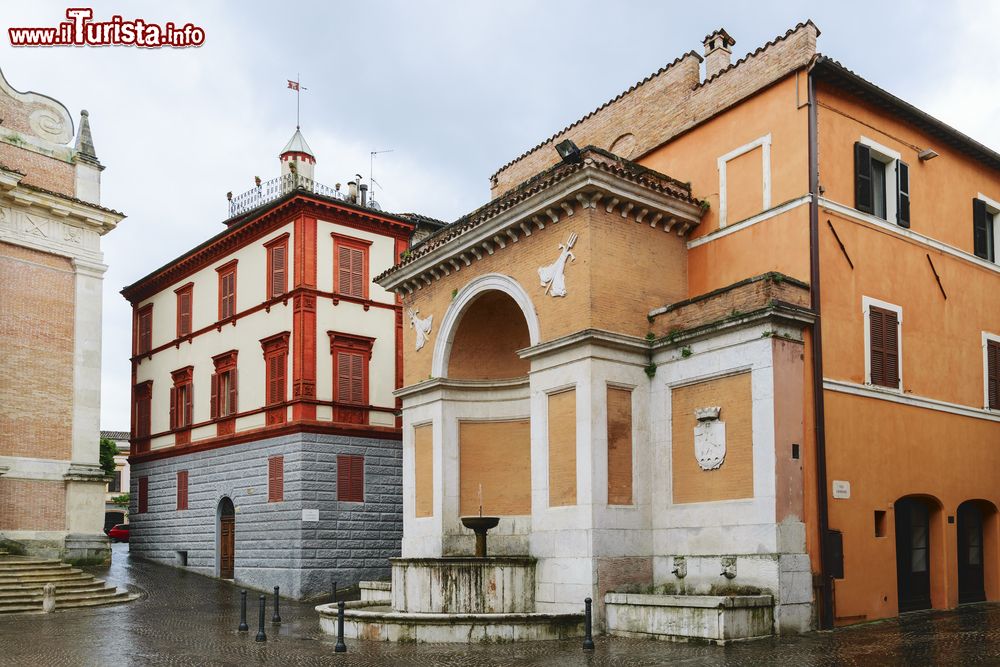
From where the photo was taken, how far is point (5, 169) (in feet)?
96.7

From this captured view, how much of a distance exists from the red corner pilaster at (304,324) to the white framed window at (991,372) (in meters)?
17.9

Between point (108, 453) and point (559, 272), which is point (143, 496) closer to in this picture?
point (559, 272)

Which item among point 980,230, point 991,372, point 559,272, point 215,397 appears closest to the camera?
point 559,272

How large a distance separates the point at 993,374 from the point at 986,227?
3478 millimetres

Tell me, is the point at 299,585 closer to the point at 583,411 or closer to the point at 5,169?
the point at 583,411

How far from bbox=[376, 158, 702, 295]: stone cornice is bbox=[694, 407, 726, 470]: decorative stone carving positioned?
4211mm

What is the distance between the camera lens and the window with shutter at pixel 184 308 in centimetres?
3491

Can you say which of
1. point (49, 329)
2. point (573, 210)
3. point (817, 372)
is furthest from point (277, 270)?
point (817, 372)

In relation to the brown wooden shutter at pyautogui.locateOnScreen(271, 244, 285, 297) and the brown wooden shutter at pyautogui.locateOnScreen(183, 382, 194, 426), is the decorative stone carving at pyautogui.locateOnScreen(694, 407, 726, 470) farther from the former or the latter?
the brown wooden shutter at pyautogui.locateOnScreen(183, 382, 194, 426)

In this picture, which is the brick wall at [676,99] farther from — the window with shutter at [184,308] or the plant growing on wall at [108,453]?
the plant growing on wall at [108,453]

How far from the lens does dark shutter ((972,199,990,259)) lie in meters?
22.1

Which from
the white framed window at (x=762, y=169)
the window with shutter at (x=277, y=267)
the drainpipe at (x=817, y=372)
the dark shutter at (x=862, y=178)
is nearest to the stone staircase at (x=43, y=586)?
the window with shutter at (x=277, y=267)

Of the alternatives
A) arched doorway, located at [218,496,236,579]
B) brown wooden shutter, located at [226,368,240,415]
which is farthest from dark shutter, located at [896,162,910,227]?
arched doorway, located at [218,496,236,579]

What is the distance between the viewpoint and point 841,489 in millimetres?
17516
